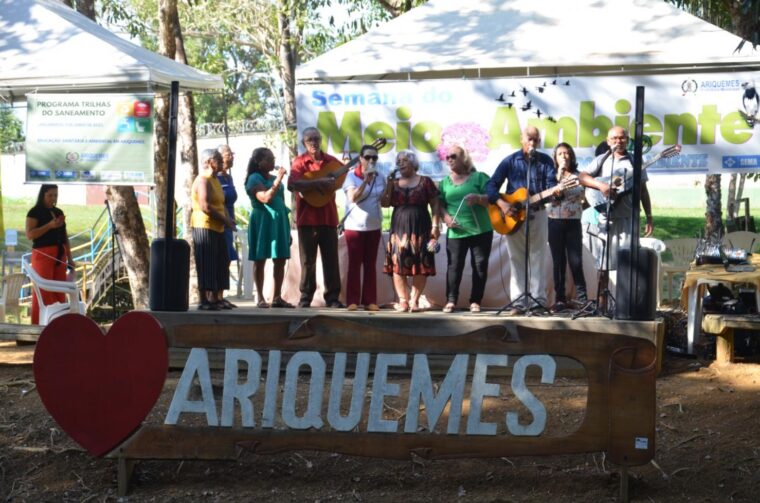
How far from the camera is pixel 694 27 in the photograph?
10.5 metres

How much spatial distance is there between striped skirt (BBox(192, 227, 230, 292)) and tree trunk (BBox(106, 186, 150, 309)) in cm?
459

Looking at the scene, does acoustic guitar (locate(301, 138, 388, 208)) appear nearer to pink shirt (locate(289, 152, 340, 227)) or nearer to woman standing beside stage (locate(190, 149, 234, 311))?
pink shirt (locate(289, 152, 340, 227))

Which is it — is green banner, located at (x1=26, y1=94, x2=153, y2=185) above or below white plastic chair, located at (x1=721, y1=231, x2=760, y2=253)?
above

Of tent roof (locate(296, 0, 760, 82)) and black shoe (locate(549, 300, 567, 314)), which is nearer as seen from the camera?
black shoe (locate(549, 300, 567, 314))

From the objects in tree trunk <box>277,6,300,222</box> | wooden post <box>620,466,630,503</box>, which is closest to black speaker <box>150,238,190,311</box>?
wooden post <box>620,466,630,503</box>

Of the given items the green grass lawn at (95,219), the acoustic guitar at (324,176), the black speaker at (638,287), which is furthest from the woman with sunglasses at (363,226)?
the green grass lawn at (95,219)

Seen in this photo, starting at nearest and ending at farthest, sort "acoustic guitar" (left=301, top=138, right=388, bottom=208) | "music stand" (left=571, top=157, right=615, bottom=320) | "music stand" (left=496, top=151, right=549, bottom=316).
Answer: "music stand" (left=571, top=157, right=615, bottom=320) → "music stand" (left=496, top=151, right=549, bottom=316) → "acoustic guitar" (left=301, top=138, right=388, bottom=208)

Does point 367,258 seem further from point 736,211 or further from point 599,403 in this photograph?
point 736,211

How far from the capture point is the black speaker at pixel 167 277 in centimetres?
782

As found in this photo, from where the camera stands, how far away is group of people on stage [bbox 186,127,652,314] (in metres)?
8.87

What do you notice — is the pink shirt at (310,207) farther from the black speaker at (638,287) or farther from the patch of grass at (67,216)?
the patch of grass at (67,216)

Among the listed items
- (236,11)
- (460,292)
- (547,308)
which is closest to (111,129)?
(460,292)

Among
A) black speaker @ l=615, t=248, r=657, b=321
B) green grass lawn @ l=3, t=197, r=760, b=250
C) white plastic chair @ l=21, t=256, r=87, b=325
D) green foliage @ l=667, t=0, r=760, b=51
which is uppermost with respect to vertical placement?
green foliage @ l=667, t=0, r=760, b=51

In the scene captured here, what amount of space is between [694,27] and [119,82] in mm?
5567
